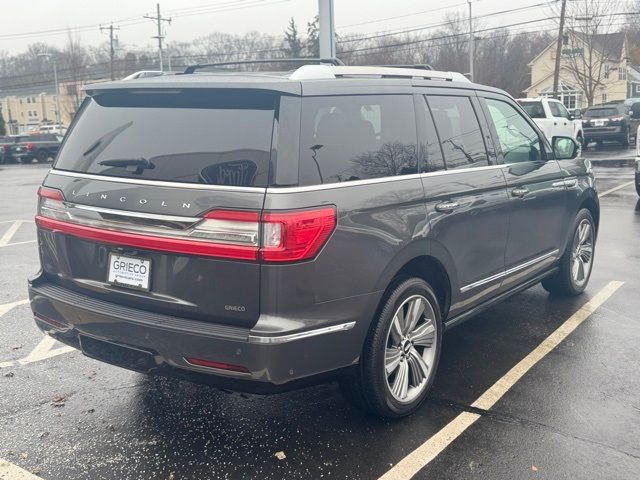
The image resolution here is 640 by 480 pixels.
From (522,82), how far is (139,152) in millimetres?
75421

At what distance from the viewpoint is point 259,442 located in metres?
3.39

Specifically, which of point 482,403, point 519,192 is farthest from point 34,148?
point 482,403

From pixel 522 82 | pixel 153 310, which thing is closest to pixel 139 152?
pixel 153 310

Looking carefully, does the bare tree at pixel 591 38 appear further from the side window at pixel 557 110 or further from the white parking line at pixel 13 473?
the white parking line at pixel 13 473

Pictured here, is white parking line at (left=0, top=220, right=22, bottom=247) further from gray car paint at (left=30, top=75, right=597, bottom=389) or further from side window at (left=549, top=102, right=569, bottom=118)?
side window at (left=549, top=102, right=569, bottom=118)

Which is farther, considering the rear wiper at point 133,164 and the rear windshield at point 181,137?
the rear wiper at point 133,164

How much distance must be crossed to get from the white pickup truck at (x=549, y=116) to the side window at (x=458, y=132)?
1601cm

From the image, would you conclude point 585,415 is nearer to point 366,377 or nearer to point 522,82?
point 366,377

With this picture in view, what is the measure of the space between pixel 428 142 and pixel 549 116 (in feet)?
58.4

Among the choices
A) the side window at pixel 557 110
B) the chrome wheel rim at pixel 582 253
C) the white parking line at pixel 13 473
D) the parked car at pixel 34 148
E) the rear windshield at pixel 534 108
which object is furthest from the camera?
the parked car at pixel 34 148

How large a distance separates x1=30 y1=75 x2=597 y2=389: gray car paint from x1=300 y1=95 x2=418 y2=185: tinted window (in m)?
0.06

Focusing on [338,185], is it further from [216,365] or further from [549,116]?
[549,116]

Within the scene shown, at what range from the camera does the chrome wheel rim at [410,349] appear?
140 inches

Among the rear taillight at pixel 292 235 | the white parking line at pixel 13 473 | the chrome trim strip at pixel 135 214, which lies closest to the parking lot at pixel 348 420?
the white parking line at pixel 13 473
